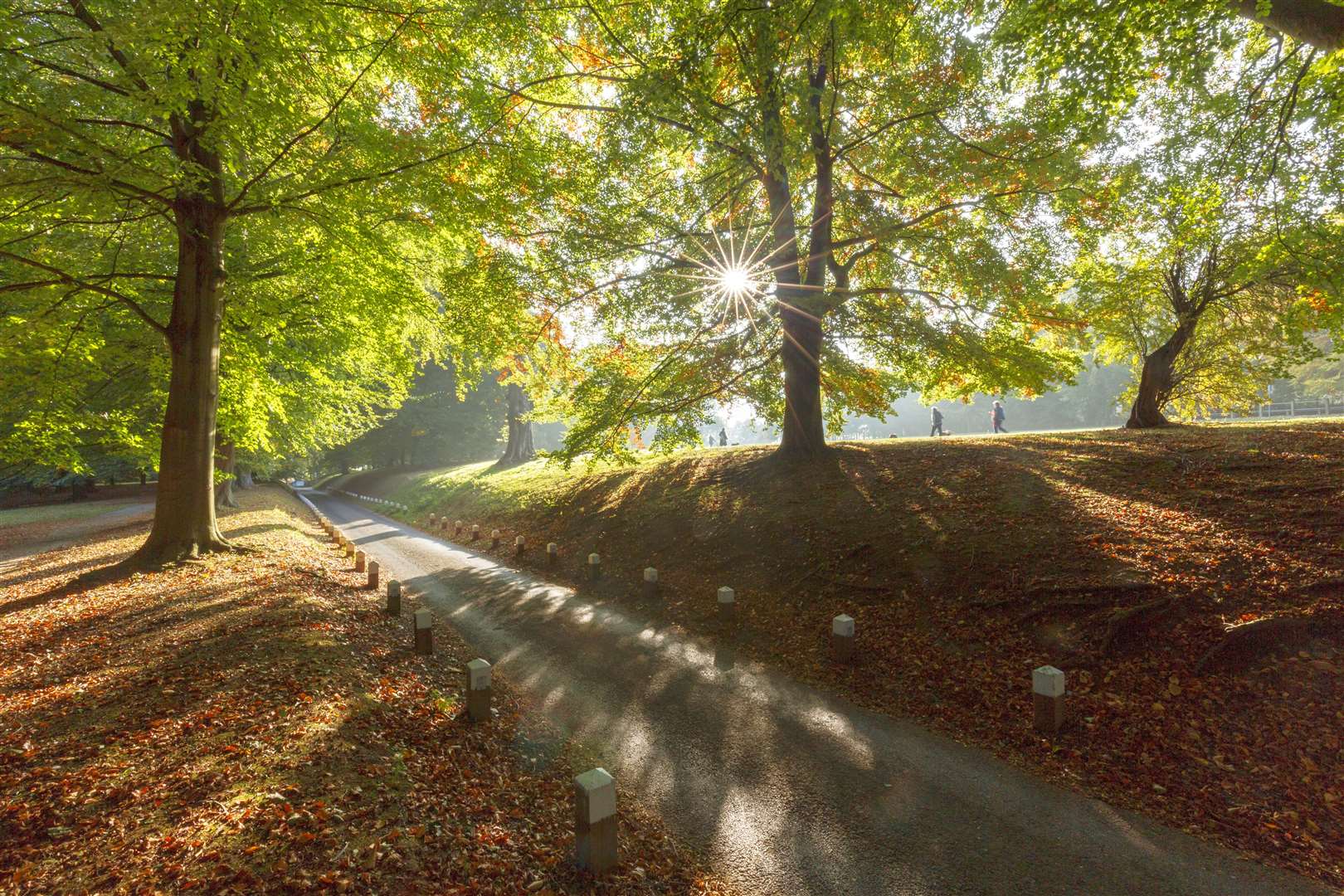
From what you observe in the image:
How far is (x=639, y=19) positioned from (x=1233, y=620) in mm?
12064

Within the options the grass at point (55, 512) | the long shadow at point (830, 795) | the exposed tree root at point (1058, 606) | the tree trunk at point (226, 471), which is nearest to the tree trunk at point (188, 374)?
the long shadow at point (830, 795)

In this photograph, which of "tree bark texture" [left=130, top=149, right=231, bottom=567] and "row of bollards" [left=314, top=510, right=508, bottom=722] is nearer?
"row of bollards" [left=314, top=510, right=508, bottom=722]

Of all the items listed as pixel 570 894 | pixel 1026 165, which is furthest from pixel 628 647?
pixel 1026 165

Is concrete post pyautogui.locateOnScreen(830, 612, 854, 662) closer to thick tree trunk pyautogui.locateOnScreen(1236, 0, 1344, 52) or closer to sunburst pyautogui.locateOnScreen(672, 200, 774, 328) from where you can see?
sunburst pyautogui.locateOnScreen(672, 200, 774, 328)

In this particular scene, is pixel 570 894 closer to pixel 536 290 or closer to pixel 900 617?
pixel 900 617

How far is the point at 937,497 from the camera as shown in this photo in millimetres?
9172

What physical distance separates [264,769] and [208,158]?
1089 centimetres

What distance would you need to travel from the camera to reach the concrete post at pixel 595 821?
360cm

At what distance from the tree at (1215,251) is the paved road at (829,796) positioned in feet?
27.9

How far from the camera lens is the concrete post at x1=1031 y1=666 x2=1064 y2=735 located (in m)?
5.08

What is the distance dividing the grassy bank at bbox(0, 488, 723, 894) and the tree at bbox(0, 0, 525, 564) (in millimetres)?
4462

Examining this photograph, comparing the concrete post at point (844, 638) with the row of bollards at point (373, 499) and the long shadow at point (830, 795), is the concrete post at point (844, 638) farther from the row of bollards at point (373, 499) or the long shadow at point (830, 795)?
the row of bollards at point (373, 499)

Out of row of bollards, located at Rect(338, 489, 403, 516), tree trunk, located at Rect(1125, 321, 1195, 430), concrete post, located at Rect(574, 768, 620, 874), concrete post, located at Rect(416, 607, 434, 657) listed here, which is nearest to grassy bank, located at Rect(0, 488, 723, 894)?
concrete post, located at Rect(574, 768, 620, 874)

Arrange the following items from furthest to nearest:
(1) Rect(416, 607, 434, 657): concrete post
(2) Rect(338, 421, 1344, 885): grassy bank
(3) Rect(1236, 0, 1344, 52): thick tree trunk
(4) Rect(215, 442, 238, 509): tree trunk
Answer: (4) Rect(215, 442, 238, 509): tree trunk → (1) Rect(416, 607, 434, 657): concrete post → (3) Rect(1236, 0, 1344, 52): thick tree trunk → (2) Rect(338, 421, 1344, 885): grassy bank
